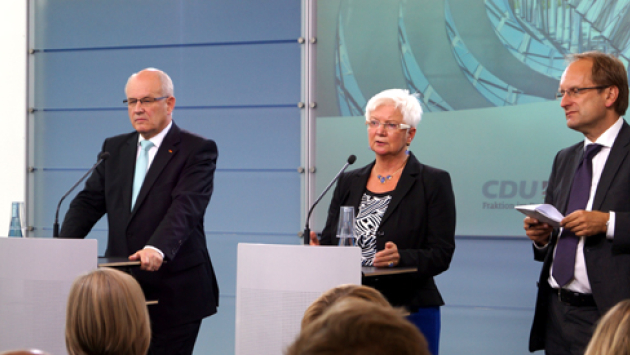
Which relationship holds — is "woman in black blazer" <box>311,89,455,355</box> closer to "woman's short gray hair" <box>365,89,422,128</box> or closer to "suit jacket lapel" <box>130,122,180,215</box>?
"woman's short gray hair" <box>365,89,422,128</box>

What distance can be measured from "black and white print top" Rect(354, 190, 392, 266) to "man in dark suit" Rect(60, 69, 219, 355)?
2.33 ft

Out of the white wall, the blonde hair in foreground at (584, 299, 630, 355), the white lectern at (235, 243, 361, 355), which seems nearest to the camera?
the blonde hair in foreground at (584, 299, 630, 355)

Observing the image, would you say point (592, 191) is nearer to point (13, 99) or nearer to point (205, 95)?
point (205, 95)

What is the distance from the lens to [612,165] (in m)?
2.41

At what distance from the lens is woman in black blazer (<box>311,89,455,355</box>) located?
260cm

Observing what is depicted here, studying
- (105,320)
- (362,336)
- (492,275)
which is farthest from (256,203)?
(362,336)

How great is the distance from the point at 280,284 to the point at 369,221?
603 mm

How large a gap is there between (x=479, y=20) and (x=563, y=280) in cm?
229

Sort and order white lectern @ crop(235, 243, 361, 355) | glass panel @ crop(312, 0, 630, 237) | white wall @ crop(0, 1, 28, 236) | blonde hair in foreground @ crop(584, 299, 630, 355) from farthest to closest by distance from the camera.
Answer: white wall @ crop(0, 1, 28, 236)
glass panel @ crop(312, 0, 630, 237)
white lectern @ crop(235, 243, 361, 355)
blonde hair in foreground @ crop(584, 299, 630, 355)

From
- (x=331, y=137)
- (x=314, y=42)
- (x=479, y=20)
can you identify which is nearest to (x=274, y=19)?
(x=314, y=42)

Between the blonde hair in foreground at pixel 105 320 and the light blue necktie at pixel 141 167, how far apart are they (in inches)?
50.7

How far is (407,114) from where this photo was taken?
2799 millimetres

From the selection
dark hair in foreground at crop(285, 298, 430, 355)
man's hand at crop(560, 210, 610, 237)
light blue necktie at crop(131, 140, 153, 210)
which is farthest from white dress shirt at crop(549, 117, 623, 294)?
dark hair in foreground at crop(285, 298, 430, 355)

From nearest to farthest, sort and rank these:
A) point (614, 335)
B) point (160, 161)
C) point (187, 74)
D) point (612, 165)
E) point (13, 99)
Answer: point (614, 335)
point (612, 165)
point (160, 161)
point (187, 74)
point (13, 99)
